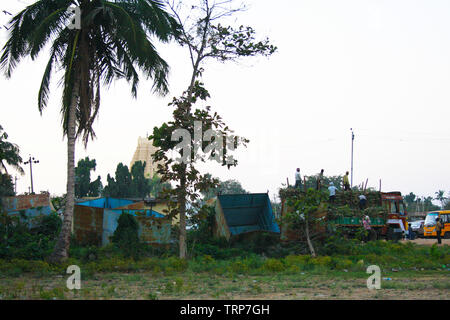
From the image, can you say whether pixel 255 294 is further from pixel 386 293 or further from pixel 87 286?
pixel 87 286

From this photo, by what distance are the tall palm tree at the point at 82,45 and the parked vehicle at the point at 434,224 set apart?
20.7m

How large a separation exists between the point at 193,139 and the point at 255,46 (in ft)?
13.8

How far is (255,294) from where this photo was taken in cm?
694

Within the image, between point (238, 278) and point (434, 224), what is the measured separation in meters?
22.1

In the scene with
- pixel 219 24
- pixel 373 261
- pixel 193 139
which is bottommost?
pixel 373 261

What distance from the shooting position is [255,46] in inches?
562

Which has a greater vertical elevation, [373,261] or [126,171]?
[126,171]

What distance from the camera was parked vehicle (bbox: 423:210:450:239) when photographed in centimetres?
2623

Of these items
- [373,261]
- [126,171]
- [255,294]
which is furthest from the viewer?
[126,171]

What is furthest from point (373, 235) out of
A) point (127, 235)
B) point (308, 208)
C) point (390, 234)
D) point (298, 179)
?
point (127, 235)
